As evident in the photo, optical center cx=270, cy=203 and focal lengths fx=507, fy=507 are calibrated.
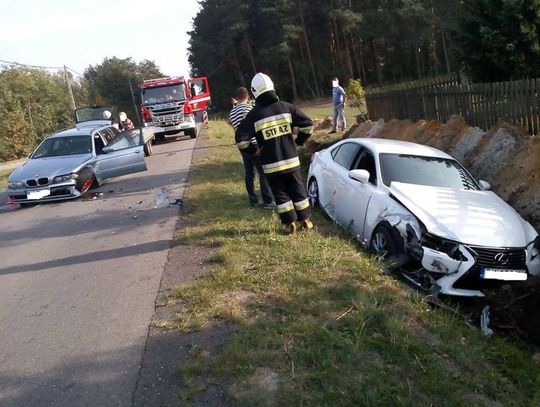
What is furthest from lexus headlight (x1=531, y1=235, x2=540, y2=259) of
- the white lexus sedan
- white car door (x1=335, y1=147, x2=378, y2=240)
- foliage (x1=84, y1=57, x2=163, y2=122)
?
foliage (x1=84, y1=57, x2=163, y2=122)

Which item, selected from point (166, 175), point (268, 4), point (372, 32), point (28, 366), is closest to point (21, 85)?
point (268, 4)

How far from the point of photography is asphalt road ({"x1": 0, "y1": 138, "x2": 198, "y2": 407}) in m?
3.60

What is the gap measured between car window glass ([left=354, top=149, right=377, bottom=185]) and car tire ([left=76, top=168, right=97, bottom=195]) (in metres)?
6.06

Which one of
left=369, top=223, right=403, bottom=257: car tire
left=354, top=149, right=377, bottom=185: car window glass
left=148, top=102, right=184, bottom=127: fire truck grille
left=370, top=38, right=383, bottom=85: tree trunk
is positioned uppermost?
left=370, top=38, right=383, bottom=85: tree trunk

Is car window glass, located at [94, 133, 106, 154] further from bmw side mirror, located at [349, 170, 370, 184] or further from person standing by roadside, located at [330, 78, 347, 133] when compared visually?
person standing by roadside, located at [330, 78, 347, 133]

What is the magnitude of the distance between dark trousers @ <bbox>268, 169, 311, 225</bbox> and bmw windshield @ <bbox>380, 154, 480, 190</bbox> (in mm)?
1077

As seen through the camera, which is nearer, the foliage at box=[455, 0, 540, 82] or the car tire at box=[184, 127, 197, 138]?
the foliage at box=[455, 0, 540, 82]

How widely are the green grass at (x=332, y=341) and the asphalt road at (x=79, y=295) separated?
48 centimetres

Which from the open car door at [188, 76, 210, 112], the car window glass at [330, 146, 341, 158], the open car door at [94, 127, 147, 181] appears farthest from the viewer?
the open car door at [188, 76, 210, 112]

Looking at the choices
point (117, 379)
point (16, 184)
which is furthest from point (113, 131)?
point (117, 379)

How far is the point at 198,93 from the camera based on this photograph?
2406 cm

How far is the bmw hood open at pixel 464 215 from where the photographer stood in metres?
5.14

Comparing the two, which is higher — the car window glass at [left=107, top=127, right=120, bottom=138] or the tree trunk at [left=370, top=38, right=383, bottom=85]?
the tree trunk at [left=370, top=38, right=383, bottom=85]

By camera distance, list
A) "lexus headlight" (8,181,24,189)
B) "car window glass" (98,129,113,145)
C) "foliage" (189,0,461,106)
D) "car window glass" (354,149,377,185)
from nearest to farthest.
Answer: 1. "car window glass" (354,149,377,185)
2. "lexus headlight" (8,181,24,189)
3. "car window glass" (98,129,113,145)
4. "foliage" (189,0,461,106)
